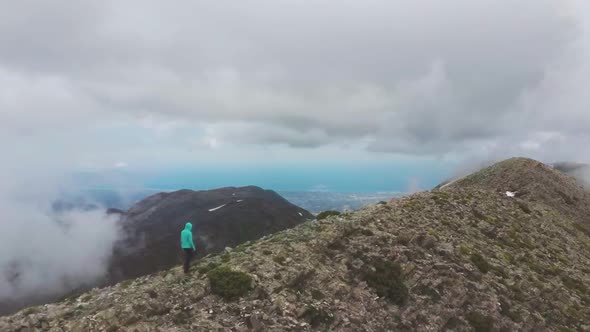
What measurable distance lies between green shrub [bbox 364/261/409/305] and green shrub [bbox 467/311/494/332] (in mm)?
4619

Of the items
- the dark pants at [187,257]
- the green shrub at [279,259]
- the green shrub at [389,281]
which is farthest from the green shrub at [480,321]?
the dark pants at [187,257]

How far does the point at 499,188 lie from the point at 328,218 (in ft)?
190

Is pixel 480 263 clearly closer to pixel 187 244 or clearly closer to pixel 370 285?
pixel 370 285

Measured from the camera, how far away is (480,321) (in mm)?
28078

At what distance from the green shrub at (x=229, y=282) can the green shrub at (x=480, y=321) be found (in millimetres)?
15248

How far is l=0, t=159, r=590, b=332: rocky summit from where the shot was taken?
74.9 ft

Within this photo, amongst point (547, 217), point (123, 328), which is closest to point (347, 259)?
point (123, 328)

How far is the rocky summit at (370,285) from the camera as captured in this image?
22.8 meters

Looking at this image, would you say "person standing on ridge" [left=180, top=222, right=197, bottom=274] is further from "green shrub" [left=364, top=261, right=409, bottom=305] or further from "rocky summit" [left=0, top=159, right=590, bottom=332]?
"green shrub" [left=364, top=261, right=409, bottom=305]

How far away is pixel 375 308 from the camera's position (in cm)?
2653

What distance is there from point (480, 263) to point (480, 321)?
6.81 m

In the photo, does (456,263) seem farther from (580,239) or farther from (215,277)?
(580,239)

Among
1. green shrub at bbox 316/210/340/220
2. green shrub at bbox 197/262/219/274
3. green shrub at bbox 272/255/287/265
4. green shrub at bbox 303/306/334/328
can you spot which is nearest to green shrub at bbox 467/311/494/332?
green shrub at bbox 303/306/334/328

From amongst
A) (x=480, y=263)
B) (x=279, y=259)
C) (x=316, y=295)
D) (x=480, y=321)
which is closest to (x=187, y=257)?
(x=279, y=259)
